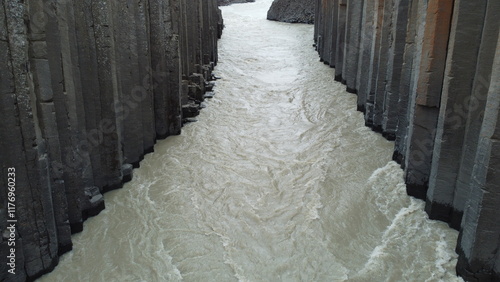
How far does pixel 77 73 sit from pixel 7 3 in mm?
1701

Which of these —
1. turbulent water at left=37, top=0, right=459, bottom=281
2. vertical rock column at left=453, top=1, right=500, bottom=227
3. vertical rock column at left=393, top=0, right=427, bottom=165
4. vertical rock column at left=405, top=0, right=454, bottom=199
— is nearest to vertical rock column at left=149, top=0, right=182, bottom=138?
turbulent water at left=37, top=0, right=459, bottom=281

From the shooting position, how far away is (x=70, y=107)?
551 cm

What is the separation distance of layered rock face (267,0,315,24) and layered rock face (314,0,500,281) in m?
15.9

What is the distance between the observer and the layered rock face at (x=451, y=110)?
441cm

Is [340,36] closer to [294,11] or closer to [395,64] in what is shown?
[395,64]

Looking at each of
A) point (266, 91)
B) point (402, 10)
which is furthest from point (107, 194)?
point (266, 91)

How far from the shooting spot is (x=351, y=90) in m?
12.2

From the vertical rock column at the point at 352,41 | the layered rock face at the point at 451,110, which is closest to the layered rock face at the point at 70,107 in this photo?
the layered rock face at the point at 451,110

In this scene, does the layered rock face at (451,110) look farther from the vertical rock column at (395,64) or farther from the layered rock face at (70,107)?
the layered rock face at (70,107)

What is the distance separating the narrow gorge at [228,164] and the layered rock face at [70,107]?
0.02 metres

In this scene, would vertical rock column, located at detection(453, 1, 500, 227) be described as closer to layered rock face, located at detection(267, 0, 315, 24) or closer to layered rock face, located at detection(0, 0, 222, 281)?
layered rock face, located at detection(0, 0, 222, 281)

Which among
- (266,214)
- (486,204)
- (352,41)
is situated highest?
(352,41)

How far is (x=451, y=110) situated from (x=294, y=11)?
66.0 feet

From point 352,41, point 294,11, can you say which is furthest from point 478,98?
point 294,11
